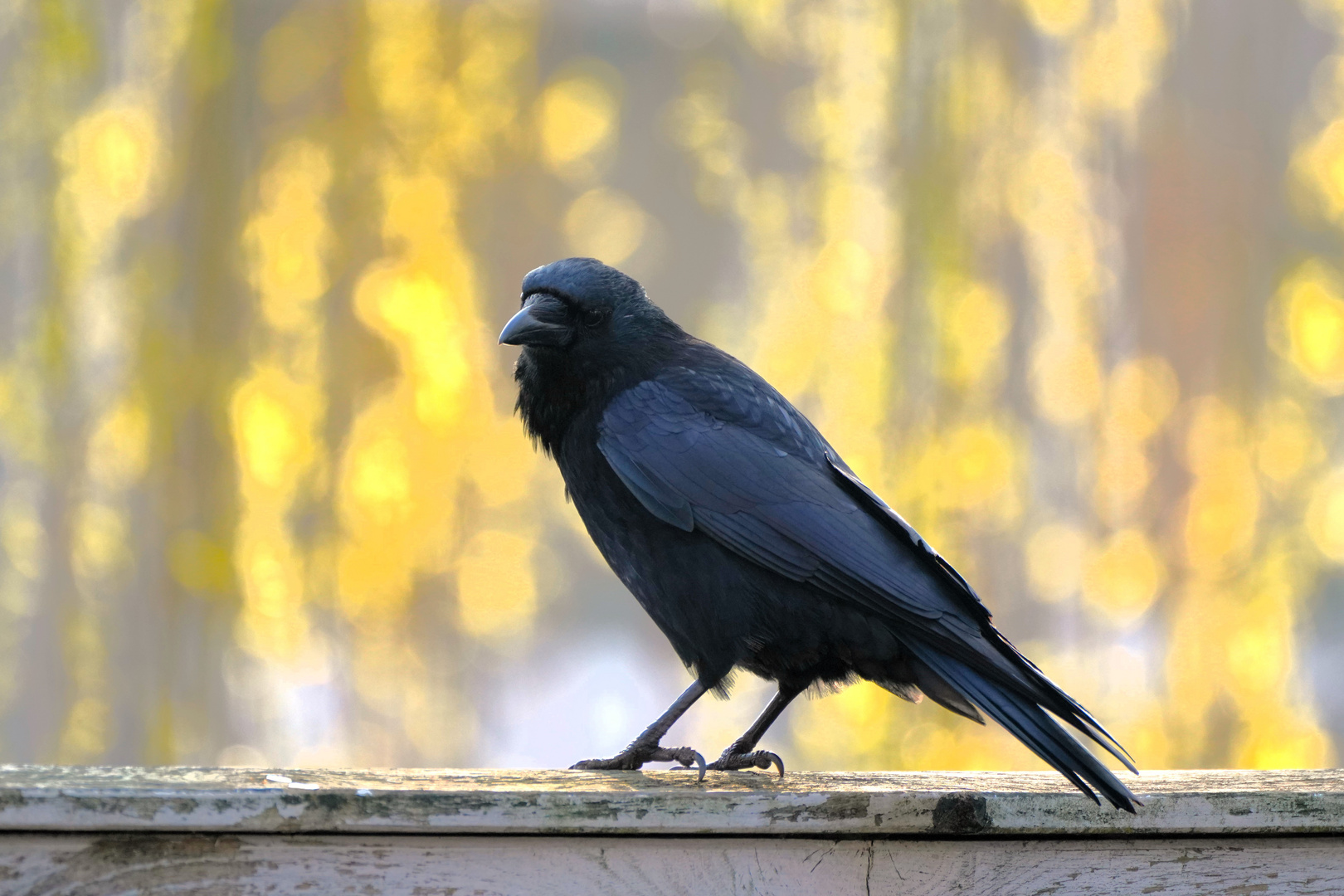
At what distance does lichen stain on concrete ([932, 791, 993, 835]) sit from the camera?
141 centimetres

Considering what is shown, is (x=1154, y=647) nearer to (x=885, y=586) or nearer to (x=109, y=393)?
(x=885, y=586)

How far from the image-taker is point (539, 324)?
2.24 meters

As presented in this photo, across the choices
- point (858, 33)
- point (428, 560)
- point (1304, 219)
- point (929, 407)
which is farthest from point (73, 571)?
point (1304, 219)

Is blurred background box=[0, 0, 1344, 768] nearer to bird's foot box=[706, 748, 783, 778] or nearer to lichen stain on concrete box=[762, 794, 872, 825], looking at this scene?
bird's foot box=[706, 748, 783, 778]

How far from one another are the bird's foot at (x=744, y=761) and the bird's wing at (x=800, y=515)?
35cm

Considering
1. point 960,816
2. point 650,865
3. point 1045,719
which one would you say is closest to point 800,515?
point 1045,719

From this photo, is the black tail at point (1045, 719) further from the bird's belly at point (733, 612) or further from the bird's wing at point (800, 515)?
the bird's belly at point (733, 612)

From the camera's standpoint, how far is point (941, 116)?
4.39 metres

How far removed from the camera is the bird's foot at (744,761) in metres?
Answer: 2.07

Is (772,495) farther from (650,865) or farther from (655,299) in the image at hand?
(655,299)

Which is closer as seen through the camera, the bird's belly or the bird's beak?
the bird's belly

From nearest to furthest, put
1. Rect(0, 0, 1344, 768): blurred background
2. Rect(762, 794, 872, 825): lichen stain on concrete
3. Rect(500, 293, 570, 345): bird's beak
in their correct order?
Rect(762, 794, 872, 825): lichen stain on concrete, Rect(500, 293, 570, 345): bird's beak, Rect(0, 0, 1344, 768): blurred background

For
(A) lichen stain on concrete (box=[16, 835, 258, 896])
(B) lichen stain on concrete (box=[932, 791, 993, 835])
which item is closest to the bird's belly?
(B) lichen stain on concrete (box=[932, 791, 993, 835])

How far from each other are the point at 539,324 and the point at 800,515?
0.61m
